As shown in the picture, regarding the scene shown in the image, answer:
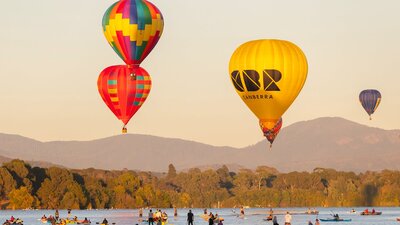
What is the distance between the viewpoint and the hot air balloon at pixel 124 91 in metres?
120

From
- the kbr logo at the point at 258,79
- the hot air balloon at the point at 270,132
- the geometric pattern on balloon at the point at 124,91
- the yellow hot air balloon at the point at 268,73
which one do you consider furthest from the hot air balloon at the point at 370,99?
the kbr logo at the point at 258,79

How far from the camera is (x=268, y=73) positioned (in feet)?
337

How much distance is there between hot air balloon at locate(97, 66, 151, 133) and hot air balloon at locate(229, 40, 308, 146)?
1791 centimetres

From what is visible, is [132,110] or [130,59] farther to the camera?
[132,110]

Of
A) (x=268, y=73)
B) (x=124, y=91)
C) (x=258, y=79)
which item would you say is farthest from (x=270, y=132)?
(x=268, y=73)

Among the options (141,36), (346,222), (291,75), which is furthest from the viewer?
(346,222)

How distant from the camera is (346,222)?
146 meters

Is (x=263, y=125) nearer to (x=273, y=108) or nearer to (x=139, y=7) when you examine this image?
(x=273, y=108)

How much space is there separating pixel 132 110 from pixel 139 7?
534 inches

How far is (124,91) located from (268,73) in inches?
919

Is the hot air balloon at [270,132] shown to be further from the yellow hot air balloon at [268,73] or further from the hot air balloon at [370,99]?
the hot air balloon at [370,99]

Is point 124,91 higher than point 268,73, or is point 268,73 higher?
point 124,91

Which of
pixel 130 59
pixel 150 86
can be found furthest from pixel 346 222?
pixel 130 59

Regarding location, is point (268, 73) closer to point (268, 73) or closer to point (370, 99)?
point (268, 73)
